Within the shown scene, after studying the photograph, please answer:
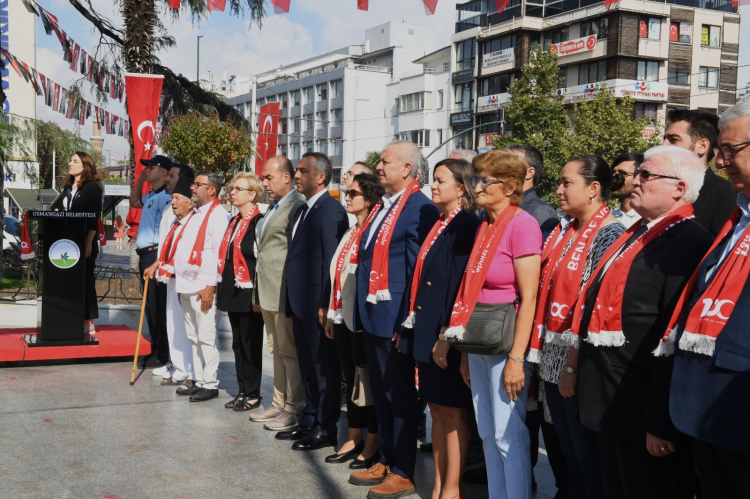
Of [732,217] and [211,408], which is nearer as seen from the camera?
[732,217]

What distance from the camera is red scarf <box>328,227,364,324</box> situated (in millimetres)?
5426

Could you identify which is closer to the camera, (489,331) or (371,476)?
(489,331)

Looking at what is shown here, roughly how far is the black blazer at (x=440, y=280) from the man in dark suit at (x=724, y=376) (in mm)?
1638

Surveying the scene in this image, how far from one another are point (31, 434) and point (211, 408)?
1.58 metres

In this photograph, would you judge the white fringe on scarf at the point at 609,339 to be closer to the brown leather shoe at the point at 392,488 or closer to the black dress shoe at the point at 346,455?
the brown leather shoe at the point at 392,488

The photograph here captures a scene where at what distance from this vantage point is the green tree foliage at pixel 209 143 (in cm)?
2064

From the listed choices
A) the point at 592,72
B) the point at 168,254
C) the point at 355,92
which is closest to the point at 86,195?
the point at 168,254

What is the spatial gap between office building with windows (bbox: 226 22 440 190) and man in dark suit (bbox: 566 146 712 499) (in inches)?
2729

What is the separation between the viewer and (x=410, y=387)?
493 centimetres

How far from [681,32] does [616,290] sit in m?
56.9

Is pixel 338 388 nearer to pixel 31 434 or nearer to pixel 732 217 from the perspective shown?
pixel 31 434

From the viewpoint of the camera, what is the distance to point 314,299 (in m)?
5.96

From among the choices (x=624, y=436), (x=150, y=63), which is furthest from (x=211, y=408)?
(x=150, y=63)

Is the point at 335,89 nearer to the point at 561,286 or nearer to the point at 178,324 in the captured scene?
the point at 178,324
